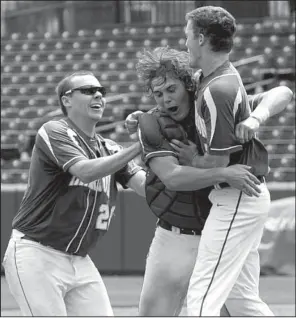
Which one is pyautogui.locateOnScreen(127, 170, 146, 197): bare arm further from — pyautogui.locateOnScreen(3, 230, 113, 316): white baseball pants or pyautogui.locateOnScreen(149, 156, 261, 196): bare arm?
pyautogui.locateOnScreen(149, 156, 261, 196): bare arm

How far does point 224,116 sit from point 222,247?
0.61m

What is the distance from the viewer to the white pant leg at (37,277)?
16.5 ft

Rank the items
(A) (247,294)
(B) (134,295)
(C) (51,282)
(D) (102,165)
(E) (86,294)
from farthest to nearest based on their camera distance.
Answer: (B) (134,295)
(E) (86,294)
(C) (51,282)
(D) (102,165)
(A) (247,294)

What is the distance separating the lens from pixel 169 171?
4457 millimetres

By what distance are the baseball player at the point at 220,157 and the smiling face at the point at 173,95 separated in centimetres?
15

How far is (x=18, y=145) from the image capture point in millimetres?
16031

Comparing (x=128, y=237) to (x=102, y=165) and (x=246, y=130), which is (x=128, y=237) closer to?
(x=102, y=165)

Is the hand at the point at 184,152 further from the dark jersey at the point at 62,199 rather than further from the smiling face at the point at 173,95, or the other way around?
the dark jersey at the point at 62,199

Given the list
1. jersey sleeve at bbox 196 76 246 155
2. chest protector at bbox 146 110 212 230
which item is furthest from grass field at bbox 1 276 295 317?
jersey sleeve at bbox 196 76 246 155

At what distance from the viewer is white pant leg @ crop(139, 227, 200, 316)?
4809 millimetres

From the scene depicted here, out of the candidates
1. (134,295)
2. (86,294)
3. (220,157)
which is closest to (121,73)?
(134,295)

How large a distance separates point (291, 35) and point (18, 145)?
246 inches

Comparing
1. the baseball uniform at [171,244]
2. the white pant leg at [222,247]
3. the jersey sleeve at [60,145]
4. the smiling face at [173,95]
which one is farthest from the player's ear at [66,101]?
the white pant leg at [222,247]

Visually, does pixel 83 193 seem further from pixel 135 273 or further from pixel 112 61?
pixel 112 61
